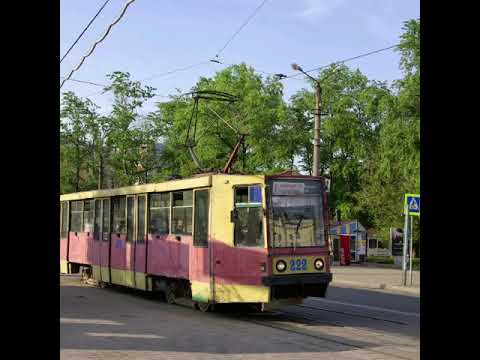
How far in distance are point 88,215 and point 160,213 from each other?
5.49 metres

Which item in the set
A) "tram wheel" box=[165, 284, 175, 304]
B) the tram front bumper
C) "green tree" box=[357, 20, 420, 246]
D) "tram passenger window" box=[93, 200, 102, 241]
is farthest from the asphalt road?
"green tree" box=[357, 20, 420, 246]

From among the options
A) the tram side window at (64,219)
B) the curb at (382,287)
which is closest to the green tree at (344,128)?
the curb at (382,287)

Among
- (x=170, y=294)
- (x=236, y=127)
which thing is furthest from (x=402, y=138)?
(x=170, y=294)

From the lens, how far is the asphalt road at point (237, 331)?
9234 millimetres

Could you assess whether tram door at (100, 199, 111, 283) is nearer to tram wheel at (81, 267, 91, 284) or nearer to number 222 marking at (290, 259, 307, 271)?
tram wheel at (81, 267, 91, 284)

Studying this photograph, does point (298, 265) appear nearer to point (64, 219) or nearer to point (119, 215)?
point (119, 215)

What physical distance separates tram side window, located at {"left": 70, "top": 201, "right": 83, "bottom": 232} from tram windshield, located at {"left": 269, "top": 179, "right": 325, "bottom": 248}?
9.98m

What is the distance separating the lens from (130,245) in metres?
17.4

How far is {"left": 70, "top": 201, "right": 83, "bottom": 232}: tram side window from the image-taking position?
21484 mm

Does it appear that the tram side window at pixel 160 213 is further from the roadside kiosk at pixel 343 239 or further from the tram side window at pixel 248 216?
the roadside kiosk at pixel 343 239

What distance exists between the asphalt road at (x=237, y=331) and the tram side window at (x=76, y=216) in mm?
4668
